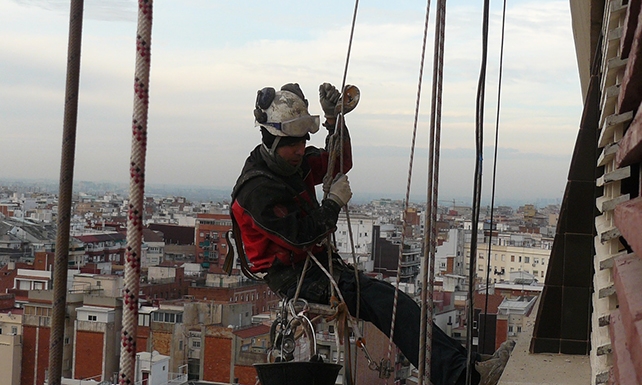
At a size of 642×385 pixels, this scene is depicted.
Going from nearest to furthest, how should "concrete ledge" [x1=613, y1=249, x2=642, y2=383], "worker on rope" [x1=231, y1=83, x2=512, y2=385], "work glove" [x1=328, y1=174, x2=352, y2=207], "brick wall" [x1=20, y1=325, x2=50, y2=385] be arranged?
"concrete ledge" [x1=613, y1=249, x2=642, y2=383]
"worker on rope" [x1=231, y1=83, x2=512, y2=385]
"work glove" [x1=328, y1=174, x2=352, y2=207]
"brick wall" [x1=20, y1=325, x2=50, y2=385]

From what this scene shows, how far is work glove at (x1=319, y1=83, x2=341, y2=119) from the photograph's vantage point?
11.4ft

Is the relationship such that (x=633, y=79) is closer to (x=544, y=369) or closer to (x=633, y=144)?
(x=633, y=144)

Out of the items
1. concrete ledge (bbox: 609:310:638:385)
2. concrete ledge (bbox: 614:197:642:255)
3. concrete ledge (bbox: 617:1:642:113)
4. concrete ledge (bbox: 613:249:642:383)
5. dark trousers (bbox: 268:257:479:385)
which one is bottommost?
dark trousers (bbox: 268:257:479:385)

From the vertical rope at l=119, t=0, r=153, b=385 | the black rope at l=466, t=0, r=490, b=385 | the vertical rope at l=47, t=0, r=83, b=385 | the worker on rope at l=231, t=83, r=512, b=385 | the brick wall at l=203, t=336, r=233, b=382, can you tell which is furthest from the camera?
the brick wall at l=203, t=336, r=233, b=382

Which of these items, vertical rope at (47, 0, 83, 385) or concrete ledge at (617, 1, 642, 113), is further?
vertical rope at (47, 0, 83, 385)

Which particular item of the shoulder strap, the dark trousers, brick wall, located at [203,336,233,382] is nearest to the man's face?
the shoulder strap

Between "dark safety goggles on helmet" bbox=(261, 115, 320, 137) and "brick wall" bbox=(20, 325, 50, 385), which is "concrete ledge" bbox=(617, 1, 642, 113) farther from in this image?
"brick wall" bbox=(20, 325, 50, 385)

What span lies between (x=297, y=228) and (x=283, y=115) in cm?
44

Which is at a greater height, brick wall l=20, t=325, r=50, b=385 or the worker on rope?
the worker on rope

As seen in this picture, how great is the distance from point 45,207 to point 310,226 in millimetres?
63831

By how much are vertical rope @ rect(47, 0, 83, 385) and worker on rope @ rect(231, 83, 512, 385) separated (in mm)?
869

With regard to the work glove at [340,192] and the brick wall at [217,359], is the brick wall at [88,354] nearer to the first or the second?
the brick wall at [217,359]

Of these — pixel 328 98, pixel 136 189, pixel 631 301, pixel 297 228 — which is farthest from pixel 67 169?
pixel 631 301

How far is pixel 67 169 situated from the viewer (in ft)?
7.88
